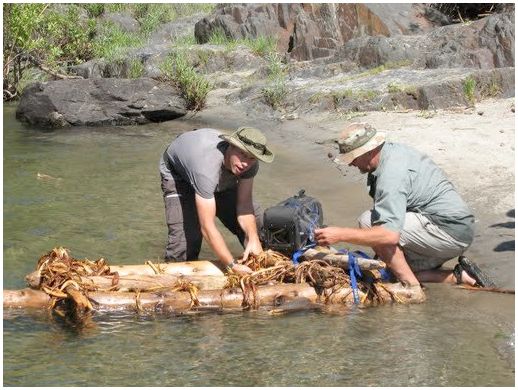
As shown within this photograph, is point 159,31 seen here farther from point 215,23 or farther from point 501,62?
point 501,62

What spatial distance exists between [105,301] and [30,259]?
70.8 inches

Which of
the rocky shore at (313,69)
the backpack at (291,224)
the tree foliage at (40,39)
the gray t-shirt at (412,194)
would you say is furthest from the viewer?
the tree foliage at (40,39)

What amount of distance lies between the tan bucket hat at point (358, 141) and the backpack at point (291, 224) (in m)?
0.56

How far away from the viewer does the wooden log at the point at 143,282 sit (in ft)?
21.0

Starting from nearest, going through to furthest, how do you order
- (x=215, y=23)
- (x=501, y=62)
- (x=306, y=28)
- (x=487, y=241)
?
1. (x=487, y=241)
2. (x=501, y=62)
3. (x=306, y=28)
4. (x=215, y=23)

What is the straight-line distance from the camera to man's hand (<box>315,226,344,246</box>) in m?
6.11

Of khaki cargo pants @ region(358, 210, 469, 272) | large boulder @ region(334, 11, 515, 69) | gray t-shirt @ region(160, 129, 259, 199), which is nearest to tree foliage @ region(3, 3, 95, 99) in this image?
large boulder @ region(334, 11, 515, 69)

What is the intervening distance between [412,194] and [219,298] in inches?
61.4

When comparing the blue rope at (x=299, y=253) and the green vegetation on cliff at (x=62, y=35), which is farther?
the green vegetation on cliff at (x=62, y=35)

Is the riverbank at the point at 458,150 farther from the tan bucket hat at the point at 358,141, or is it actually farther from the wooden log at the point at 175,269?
the wooden log at the point at 175,269

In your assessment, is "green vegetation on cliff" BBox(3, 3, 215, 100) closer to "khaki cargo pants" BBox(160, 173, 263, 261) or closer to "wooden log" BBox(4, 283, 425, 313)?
"khaki cargo pants" BBox(160, 173, 263, 261)

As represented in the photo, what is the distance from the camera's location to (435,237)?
6.48m

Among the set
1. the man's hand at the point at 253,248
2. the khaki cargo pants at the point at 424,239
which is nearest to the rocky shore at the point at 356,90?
the khaki cargo pants at the point at 424,239

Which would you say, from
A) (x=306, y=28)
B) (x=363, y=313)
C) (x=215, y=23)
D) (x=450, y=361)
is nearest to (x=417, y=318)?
(x=363, y=313)
